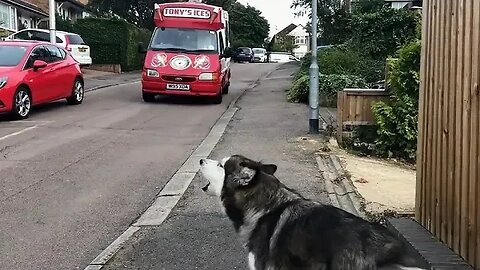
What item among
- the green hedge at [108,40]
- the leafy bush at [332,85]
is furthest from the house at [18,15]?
the leafy bush at [332,85]

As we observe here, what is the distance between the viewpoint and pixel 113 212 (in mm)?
7230

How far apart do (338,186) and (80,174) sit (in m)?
3.73

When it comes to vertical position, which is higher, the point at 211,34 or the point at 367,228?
the point at 211,34

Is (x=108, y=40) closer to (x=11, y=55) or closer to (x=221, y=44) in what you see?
(x=221, y=44)

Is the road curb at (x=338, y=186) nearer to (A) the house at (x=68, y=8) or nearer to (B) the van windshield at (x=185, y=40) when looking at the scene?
(B) the van windshield at (x=185, y=40)

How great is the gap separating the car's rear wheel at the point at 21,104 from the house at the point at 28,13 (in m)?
18.1

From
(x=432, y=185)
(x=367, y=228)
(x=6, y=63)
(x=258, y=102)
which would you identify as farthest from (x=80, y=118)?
(x=367, y=228)

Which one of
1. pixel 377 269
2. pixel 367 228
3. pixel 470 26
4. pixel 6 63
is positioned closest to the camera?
pixel 377 269

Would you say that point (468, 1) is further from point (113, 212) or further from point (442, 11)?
point (113, 212)

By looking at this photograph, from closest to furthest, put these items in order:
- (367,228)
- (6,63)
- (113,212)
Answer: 1. (367,228)
2. (113,212)
3. (6,63)

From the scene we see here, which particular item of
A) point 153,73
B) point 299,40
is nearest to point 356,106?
point 153,73

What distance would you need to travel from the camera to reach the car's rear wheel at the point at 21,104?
15.0 metres

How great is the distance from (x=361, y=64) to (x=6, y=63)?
1154cm

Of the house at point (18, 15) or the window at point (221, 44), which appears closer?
the window at point (221, 44)
